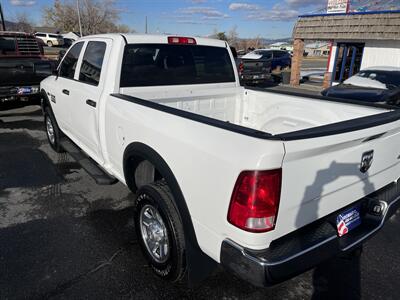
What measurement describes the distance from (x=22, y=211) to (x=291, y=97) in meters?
3.39

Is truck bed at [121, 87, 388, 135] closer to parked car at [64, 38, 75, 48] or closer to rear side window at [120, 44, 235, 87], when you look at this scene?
rear side window at [120, 44, 235, 87]

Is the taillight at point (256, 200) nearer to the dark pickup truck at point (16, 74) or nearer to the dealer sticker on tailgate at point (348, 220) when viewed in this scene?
the dealer sticker on tailgate at point (348, 220)

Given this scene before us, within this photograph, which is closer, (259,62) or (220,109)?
(220,109)

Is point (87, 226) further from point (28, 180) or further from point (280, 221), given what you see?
point (280, 221)

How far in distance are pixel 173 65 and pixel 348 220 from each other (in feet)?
8.24

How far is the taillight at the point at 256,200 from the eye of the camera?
67.1 inches

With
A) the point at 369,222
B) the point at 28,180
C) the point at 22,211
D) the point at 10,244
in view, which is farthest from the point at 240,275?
the point at 28,180

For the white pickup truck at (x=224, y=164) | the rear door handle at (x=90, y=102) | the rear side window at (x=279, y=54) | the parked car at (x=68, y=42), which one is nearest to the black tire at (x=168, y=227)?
the white pickup truck at (x=224, y=164)

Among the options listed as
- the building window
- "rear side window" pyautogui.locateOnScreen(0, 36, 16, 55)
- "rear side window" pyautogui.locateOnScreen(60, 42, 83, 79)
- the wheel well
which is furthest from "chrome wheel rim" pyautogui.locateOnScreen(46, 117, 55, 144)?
the building window

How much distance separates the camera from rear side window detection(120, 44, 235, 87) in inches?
133

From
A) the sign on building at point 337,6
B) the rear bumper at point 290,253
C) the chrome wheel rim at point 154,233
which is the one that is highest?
the sign on building at point 337,6

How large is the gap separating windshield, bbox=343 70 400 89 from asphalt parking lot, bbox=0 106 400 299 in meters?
6.45

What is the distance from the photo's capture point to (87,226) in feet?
11.2

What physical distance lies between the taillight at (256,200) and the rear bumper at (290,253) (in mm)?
160
